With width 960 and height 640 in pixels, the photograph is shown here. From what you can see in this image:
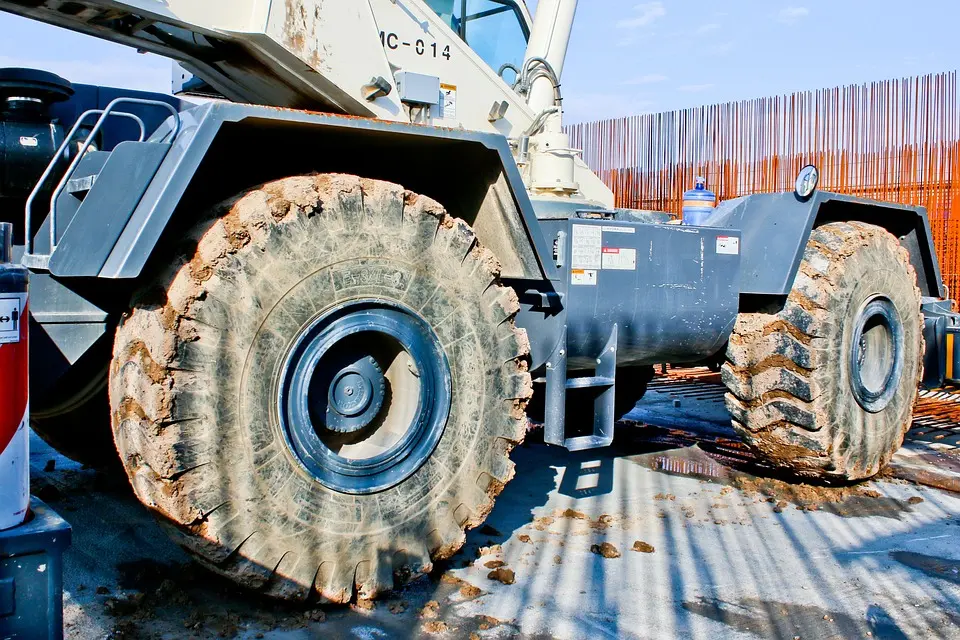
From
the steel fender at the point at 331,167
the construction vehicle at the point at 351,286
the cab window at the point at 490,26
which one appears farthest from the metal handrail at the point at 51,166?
the cab window at the point at 490,26

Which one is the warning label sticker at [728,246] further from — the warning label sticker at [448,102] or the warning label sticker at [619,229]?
the warning label sticker at [448,102]

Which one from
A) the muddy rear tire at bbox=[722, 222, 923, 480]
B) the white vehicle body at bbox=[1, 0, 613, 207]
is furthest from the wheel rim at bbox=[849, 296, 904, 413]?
the white vehicle body at bbox=[1, 0, 613, 207]

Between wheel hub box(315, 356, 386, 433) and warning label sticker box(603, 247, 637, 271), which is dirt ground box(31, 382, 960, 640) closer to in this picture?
wheel hub box(315, 356, 386, 433)

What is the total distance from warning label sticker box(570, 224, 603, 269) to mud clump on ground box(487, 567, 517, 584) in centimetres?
A: 156

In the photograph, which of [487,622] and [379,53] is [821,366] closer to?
[487,622]

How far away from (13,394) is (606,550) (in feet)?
9.66

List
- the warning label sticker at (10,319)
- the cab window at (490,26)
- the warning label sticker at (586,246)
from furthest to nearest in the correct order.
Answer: the cab window at (490,26)
the warning label sticker at (586,246)
the warning label sticker at (10,319)

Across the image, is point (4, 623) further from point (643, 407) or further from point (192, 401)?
point (643, 407)

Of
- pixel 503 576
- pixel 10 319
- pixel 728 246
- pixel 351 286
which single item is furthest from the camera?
pixel 728 246

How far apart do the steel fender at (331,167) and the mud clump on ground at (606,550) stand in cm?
136

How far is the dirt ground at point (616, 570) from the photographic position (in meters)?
3.60

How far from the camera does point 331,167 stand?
4.20 m

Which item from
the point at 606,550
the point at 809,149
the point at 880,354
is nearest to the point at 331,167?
the point at 606,550

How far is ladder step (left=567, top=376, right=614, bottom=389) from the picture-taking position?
15.7 feet
